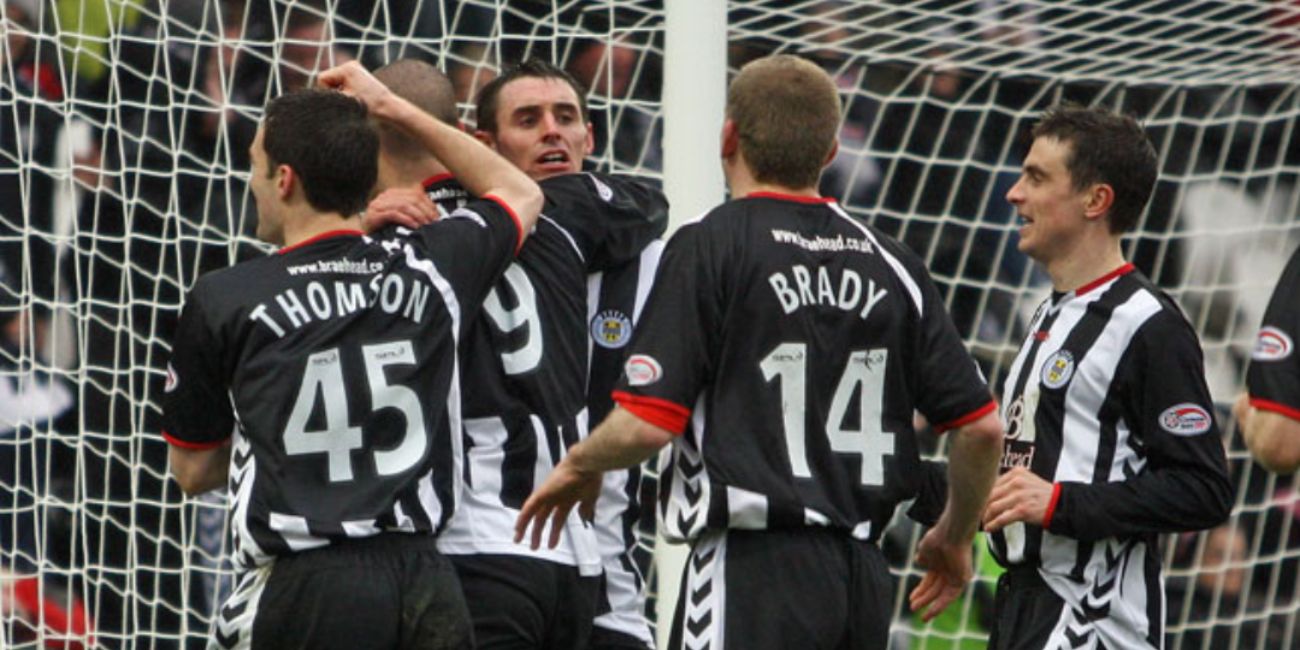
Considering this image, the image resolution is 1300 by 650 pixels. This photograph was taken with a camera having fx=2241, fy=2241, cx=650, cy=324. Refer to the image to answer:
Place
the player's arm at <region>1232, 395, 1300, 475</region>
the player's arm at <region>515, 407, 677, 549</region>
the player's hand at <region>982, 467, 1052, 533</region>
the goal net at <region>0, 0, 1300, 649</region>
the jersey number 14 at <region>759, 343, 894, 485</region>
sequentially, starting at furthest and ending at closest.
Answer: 1. the goal net at <region>0, 0, 1300, 649</region>
2. the player's hand at <region>982, 467, 1052, 533</region>
3. the jersey number 14 at <region>759, 343, 894, 485</region>
4. the player's arm at <region>515, 407, 677, 549</region>
5. the player's arm at <region>1232, 395, 1300, 475</region>

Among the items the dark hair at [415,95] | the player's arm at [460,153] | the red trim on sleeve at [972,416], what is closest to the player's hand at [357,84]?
the player's arm at [460,153]

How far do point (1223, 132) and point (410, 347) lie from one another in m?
4.35

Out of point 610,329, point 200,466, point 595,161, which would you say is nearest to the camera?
point 200,466

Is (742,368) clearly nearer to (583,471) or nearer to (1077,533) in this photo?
(583,471)

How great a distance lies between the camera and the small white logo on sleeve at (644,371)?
4.05 m

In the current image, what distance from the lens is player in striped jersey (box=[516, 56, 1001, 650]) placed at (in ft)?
13.4

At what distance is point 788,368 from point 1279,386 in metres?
0.89

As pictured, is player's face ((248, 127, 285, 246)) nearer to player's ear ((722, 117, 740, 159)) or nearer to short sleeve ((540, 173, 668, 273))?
short sleeve ((540, 173, 668, 273))

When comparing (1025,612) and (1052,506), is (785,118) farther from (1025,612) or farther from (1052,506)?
(1025,612)

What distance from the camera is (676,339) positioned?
4062 mm

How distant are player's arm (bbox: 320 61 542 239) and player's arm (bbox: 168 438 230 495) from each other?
0.69 meters

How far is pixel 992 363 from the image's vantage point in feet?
25.5

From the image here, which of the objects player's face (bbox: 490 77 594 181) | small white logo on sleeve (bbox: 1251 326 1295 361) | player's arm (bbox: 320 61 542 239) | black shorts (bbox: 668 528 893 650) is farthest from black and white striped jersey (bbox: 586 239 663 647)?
small white logo on sleeve (bbox: 1251 326 1295 361)

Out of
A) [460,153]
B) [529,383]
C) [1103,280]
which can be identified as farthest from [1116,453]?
[460,153]
